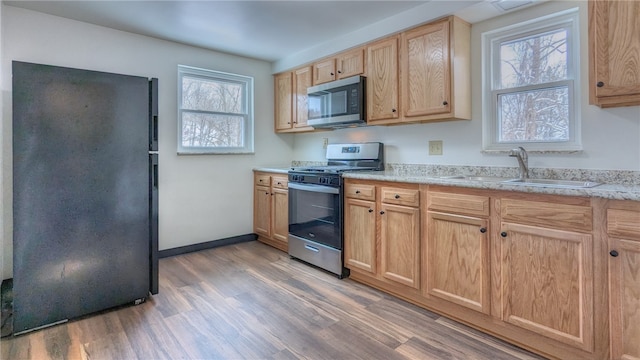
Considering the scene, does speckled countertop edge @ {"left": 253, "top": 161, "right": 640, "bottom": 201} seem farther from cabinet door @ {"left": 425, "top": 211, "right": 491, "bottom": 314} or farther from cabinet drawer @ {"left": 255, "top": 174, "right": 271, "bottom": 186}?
cabinet drawer @ {"left": 255, "top": 174, "right": 271, "bottom": 186}

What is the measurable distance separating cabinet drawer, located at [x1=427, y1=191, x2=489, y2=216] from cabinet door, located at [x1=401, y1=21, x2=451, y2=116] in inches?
29.4

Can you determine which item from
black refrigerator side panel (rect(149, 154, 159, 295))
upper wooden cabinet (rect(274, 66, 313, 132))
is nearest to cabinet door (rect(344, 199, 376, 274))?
upper wooden cabinet (rect(274, 66, 313, 132))

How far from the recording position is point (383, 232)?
2.56 meters

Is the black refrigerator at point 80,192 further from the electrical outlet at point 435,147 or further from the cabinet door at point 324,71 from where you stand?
the electrical outlet at point 435,147

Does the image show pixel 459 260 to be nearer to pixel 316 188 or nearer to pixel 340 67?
pixel 316 188

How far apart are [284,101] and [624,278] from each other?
3590 millimetres

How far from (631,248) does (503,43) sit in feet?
5.51

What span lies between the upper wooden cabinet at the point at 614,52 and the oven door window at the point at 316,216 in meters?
1.88

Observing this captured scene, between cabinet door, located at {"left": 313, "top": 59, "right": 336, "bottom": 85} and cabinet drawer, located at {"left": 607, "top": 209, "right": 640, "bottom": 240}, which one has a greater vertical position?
cabinet door, located at {"left": 313, "top": 59, "right": 336, "bottom": 85}

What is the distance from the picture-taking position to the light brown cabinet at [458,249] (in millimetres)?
1973

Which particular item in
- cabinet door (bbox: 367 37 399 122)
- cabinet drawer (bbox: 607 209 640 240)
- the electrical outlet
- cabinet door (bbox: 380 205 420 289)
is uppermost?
cabinet door (bbox: 367 37 399 122)

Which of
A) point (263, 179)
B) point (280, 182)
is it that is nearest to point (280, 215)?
point (280, 182)

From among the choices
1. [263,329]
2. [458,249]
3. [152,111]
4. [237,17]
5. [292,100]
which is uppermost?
[237,17]

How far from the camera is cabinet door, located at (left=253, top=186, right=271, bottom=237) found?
3.94 metres
